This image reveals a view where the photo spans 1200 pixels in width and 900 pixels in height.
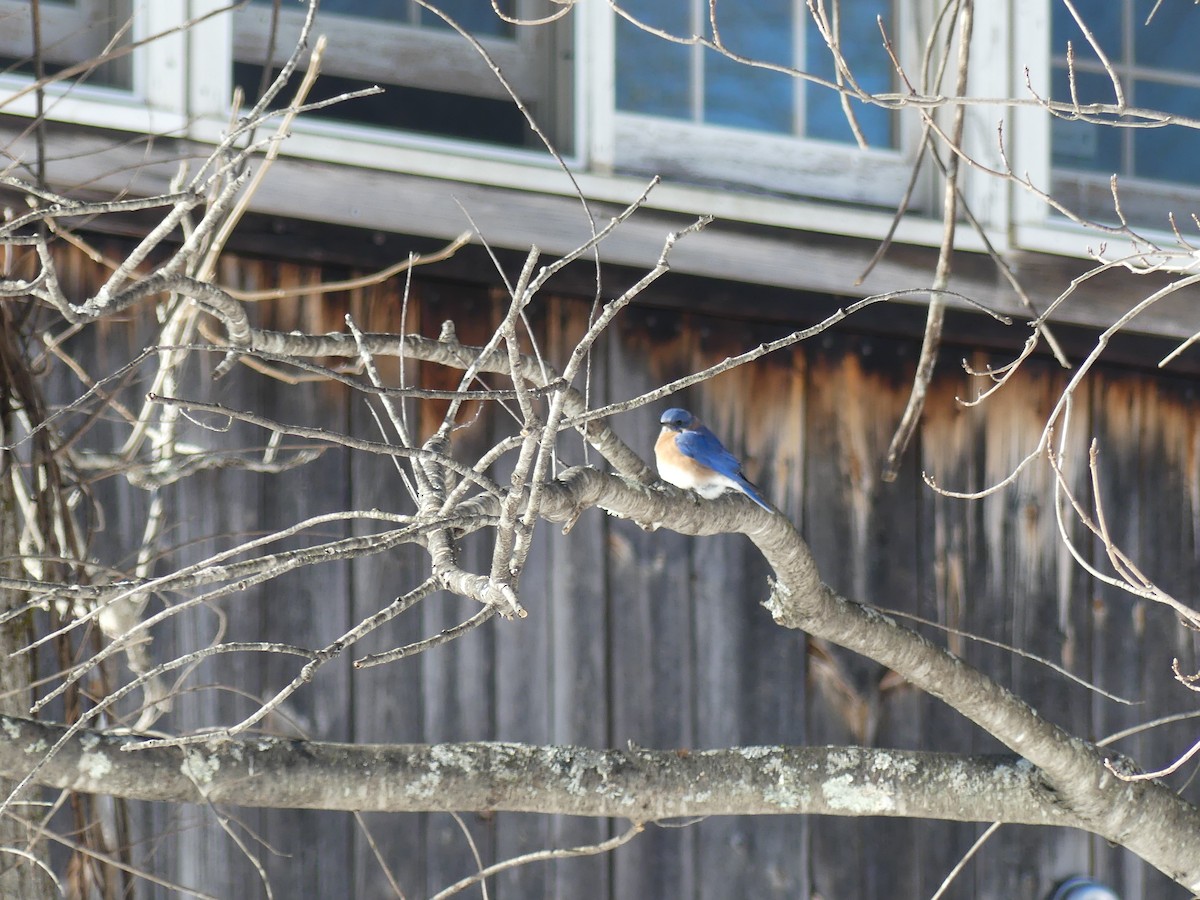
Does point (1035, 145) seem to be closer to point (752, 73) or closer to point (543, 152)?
point (752, 73)

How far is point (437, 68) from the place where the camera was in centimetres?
345

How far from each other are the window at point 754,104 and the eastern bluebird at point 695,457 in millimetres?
640

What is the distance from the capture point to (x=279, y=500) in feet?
10.5

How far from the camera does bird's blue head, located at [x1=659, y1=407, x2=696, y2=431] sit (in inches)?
129

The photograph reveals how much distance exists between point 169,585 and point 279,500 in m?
1.51

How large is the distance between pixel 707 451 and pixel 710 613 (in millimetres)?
481

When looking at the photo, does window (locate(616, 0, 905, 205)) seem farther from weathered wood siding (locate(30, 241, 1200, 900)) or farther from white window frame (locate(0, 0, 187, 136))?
white window frame (locate(0, 0, 187, 136))

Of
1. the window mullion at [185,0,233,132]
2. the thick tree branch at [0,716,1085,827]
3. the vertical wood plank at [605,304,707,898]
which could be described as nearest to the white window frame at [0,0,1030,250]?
the window mullion at [185,0,233,132]

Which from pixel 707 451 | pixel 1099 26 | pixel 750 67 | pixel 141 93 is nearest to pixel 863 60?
pixel 750 67

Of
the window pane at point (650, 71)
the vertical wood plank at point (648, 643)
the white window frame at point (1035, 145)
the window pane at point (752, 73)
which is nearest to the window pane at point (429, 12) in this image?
the window pane at point (650, 71)

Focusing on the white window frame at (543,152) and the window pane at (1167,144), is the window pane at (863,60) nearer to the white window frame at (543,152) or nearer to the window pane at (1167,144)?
the white window frame at (543,152)

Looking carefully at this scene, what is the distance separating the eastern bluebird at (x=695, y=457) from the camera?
10.6 ft

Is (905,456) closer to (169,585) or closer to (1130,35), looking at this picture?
(1130,35)

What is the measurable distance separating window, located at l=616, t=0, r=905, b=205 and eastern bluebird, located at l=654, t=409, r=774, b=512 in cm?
64
